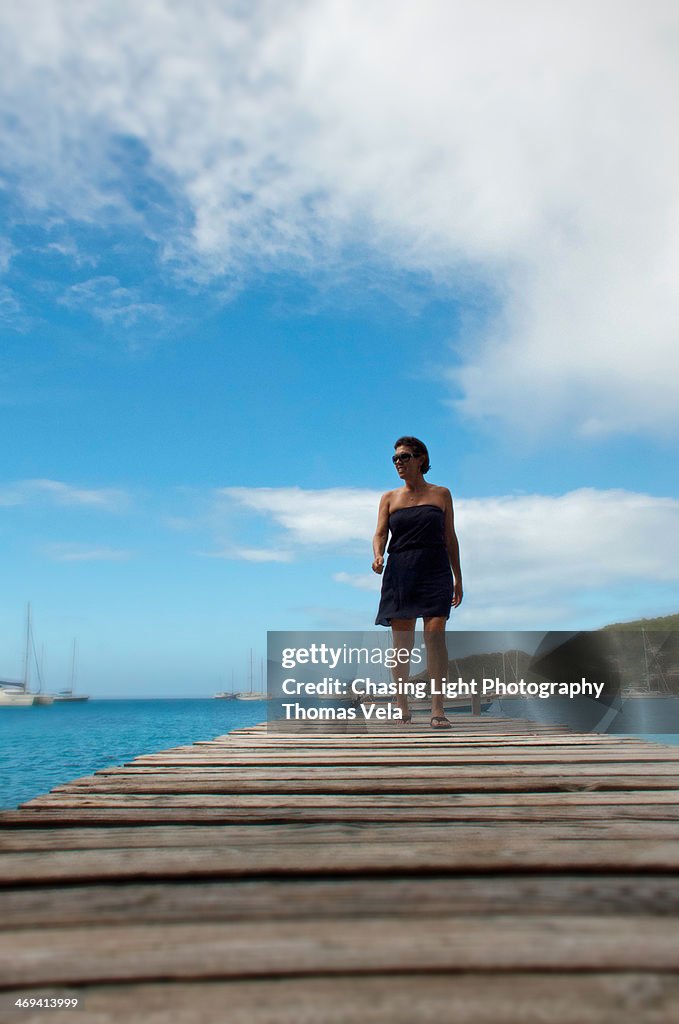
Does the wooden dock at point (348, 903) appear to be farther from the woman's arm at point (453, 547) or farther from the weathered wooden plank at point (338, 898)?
the woman's arm at point (453, 547)

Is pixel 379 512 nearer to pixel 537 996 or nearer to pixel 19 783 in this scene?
pixel 537 996

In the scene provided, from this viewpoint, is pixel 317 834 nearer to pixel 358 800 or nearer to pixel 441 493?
pixel 358 800

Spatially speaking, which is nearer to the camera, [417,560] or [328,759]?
[328,759]

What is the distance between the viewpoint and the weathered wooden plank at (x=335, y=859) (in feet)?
4.56

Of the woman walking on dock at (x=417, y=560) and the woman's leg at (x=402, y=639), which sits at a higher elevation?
the woman walking on dock at (x=417, y=560)

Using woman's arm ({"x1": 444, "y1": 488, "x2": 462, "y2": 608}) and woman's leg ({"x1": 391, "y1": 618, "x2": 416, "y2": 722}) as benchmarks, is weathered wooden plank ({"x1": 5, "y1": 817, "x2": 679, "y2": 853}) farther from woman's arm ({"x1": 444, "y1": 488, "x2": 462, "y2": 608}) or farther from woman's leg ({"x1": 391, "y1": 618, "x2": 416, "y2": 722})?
woman's arm ({"x1": 444, "y1": 488, "x2": 462, "y2": 608})

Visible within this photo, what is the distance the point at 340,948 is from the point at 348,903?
0.18 metres

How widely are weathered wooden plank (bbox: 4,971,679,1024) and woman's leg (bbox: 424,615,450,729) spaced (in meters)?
3.99

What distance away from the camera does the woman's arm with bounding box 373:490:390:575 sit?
5527 millimetres

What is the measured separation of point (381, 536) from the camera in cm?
553

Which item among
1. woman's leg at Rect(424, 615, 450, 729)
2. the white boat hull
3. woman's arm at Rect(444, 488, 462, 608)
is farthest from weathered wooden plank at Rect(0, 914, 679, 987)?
the white boat hull

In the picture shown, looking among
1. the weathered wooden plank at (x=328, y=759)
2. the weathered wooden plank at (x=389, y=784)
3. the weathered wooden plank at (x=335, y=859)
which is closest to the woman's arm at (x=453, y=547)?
the weathered wooden plank at (x=328, y=759)

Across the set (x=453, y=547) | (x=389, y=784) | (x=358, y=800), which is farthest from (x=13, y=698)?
(x=358, y=800)

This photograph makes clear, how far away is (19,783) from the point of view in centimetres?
2538
